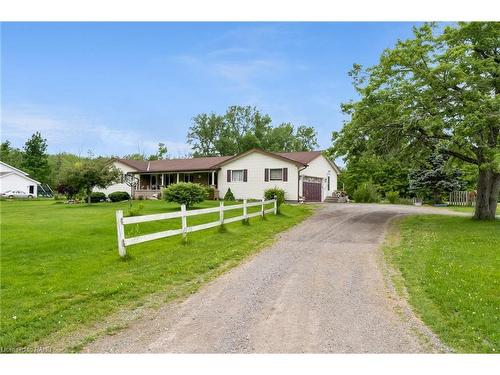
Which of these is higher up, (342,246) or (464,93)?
(464,93)

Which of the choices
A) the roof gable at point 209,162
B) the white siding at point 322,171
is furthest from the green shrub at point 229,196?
the white siding at point 322,171

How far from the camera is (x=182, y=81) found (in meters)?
11.5

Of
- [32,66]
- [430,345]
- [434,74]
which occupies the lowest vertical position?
[430,345]

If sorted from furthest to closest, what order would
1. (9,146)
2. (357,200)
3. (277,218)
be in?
(9,146), (357,200), (277,218)

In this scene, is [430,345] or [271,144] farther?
[271,144]

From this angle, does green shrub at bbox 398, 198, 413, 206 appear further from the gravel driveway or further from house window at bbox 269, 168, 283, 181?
the gravel driveway

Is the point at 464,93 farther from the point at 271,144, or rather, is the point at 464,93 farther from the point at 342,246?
the point at 271,144

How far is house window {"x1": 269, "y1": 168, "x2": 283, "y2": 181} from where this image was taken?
3128 cm

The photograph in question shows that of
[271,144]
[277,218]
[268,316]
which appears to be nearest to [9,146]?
[271,144]

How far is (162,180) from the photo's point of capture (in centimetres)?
3869

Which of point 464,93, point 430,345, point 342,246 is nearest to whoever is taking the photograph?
point 430,345

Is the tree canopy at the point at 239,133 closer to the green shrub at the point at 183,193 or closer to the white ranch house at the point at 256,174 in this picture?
the white ranch house at the point at 256,174

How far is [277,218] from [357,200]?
19192mm

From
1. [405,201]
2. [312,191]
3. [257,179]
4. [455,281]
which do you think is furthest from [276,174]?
[455,281]
